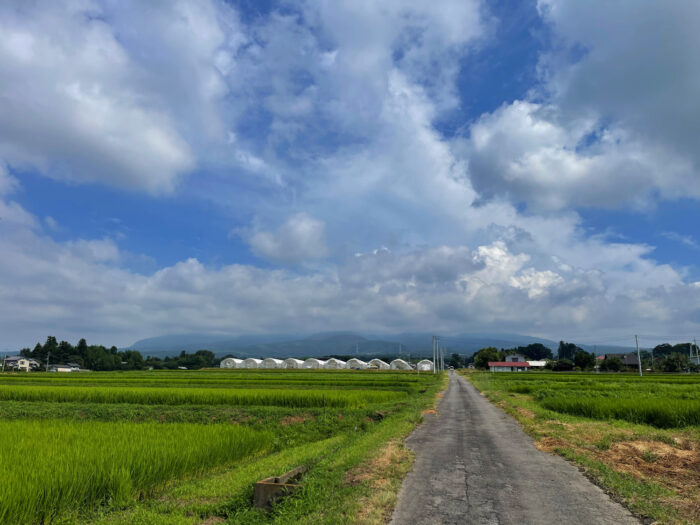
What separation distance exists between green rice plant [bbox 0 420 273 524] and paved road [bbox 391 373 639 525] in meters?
5.86

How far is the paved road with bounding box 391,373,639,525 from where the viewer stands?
736cm

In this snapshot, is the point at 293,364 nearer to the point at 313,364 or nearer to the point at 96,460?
the point at 313,364

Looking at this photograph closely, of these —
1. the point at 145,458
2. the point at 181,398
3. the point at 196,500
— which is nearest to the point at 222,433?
the point at 145,458

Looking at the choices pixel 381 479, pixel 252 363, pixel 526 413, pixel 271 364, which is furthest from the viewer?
pixel 252 363

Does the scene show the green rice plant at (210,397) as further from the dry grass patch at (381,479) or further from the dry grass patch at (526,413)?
the dry grass patch at (381,479)

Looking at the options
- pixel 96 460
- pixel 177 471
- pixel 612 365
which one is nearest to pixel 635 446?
pixel 177 471

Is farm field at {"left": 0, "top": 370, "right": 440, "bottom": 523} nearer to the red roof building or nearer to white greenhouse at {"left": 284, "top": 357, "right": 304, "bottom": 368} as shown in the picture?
the red roof building

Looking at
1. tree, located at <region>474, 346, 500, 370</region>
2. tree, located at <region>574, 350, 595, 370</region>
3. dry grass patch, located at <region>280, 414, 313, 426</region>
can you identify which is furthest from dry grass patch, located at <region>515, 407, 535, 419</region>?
tree, located at <region>474, 346, 500, 370</region>

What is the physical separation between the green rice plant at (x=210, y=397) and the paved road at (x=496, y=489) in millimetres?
13786

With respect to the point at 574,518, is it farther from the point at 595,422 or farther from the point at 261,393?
the point at 261,393

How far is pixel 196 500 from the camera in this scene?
8.83 meters

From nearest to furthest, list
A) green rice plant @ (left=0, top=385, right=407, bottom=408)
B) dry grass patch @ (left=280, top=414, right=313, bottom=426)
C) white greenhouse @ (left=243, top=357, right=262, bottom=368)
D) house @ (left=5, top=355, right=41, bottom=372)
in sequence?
dry grass patch @ (left=280, top=414, right=313, bottom=426)
green rice plant @ (left=0, top=385, right=407, bottom=408)
house @ (left=5, top=355, right=41, bottom=372)
white greenhouse @ (left=243, top=357, right=262, bottom=368)

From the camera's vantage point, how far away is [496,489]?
9000mm

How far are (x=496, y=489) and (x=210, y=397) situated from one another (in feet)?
81.0
